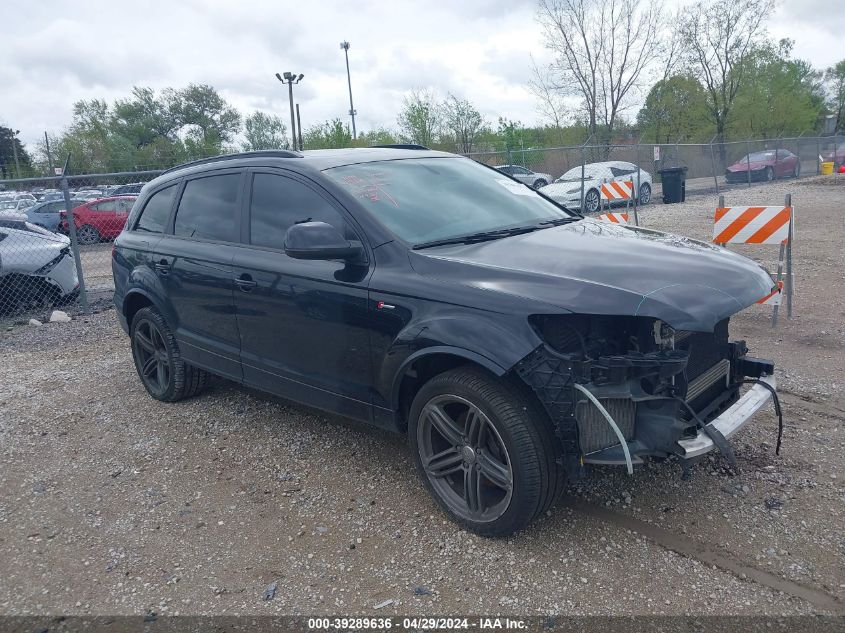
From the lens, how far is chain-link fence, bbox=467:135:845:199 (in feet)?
75.2

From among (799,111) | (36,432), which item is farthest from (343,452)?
(799,111)

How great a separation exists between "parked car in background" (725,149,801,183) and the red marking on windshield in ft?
83.8

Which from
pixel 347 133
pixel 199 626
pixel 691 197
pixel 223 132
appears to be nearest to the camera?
pixel 199 626

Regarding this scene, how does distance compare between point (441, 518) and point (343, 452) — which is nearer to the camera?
point (441, 518)

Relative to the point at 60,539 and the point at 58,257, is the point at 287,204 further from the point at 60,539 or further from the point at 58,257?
the point at 58,257

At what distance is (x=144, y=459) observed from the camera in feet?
14.5

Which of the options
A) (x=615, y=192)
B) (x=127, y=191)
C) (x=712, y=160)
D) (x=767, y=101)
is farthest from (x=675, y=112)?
(x=127, y=191)

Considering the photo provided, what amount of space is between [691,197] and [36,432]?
21935 millimetres

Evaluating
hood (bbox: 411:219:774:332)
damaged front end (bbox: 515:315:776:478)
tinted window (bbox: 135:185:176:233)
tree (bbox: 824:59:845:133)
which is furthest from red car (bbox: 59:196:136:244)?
tree (bbox: 824:59:845:133)

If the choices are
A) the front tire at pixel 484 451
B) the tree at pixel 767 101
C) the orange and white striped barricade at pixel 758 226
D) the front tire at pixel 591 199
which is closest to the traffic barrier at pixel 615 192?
the front tire at pixel 591 199

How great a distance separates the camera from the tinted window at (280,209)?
12.5 feet

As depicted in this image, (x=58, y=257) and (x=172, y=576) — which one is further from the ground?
(x=58, y=257)

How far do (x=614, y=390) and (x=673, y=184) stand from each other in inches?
769

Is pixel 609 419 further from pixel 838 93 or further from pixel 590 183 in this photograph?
pixel 838 93
